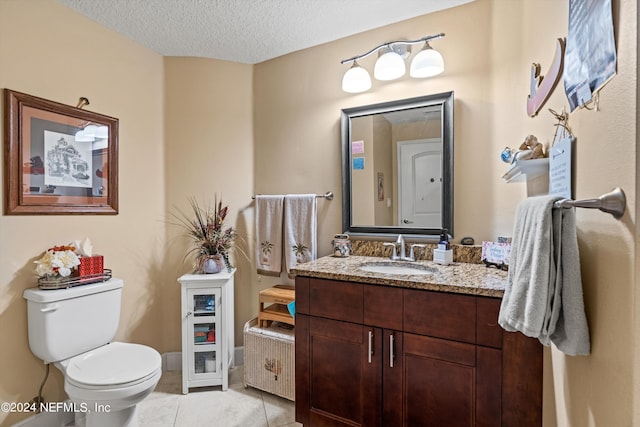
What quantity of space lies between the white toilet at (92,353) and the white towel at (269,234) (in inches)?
35.1

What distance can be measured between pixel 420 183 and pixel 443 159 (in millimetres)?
190

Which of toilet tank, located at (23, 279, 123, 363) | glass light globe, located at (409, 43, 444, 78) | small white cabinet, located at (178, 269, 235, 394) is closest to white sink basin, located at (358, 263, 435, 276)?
small white cabinet, located at (178, 269, 235, 394)

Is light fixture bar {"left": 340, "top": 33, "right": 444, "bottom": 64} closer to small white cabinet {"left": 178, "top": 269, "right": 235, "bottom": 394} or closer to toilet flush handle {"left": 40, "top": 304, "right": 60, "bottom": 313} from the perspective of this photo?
small white cabinet {"left": 178, "top": 269, "right": 235, "bottom": 394}

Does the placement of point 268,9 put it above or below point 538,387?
above

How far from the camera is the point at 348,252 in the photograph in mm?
1997

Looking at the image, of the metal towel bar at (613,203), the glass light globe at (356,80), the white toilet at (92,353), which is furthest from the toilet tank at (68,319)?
the metal towel bar at (613,203)

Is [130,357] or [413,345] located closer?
[413,345]

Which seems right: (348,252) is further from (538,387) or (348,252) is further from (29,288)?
(29,288)

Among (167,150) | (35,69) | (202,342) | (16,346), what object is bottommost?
(202,342)

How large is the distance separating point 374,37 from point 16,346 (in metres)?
2.75

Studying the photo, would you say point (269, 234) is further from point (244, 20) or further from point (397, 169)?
point (244, 20)

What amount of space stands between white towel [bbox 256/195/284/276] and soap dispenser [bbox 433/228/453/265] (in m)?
1.10

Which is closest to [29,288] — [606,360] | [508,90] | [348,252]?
[348,252]

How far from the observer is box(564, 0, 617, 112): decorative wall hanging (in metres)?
0.64
